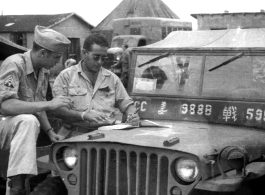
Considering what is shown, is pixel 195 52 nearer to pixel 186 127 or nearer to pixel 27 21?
pixel 186 127

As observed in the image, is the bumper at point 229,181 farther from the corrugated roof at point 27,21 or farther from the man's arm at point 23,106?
the corrugated roof at point 27,21

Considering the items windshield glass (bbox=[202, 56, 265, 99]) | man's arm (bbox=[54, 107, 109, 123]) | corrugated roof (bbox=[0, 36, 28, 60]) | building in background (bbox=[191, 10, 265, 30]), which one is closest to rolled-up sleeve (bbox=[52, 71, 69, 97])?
man's arm (bbox=[54, 107, 109, 123])

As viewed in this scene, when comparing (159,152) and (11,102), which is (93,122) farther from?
(159,152)

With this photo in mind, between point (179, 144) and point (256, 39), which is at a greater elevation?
point (256, 39)

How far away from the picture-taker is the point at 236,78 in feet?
13.0

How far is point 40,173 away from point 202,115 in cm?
145

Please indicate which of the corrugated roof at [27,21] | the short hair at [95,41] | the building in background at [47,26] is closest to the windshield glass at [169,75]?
the short hair at [95,41]

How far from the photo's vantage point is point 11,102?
346cm

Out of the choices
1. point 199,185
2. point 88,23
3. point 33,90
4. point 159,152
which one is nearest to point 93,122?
point 33,90

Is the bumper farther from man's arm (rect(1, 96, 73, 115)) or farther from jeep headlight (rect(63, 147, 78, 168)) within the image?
man's arm (rect(1, 96, 73, 115))

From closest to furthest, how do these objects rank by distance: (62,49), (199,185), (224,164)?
(199,185) < (224,164) < (62,49)

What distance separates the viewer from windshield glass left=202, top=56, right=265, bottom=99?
153 inches

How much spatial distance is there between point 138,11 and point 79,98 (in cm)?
1904

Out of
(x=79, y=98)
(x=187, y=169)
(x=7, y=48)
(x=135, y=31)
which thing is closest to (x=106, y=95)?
(x=79, y=98)
